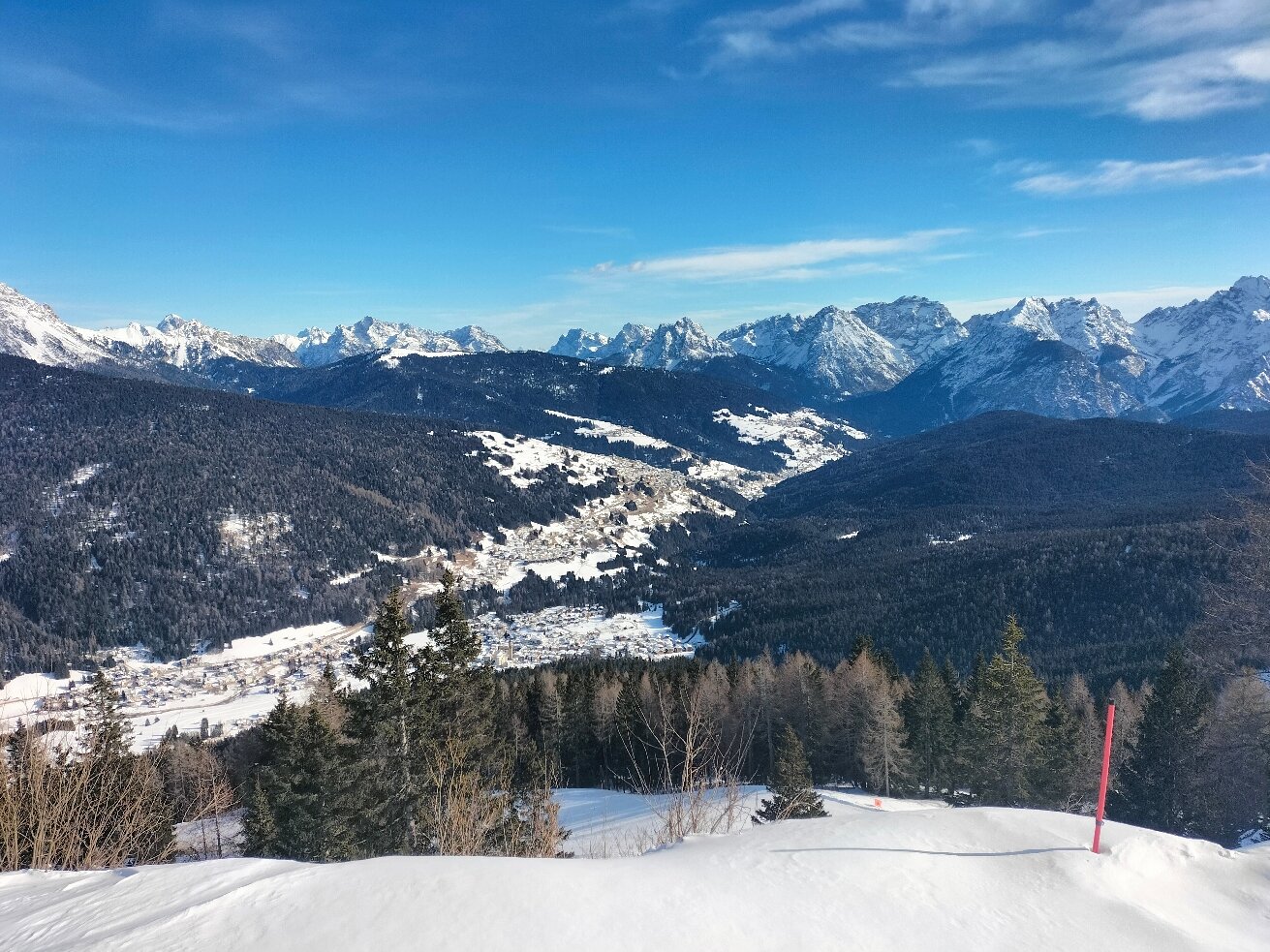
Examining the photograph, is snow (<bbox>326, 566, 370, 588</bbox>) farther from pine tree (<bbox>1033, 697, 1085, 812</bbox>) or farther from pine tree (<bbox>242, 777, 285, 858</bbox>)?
pine tree (<bbox>1033, 697, 1085, 812</bbox>)

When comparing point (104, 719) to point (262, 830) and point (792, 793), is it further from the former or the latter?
point (792, 793)

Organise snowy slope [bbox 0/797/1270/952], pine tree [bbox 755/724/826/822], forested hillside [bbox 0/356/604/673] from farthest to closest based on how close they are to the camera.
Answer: forested hillside [bbox 0/356/604/673] → pine tree [bbox 755/724/826/822] → snowy slope [bbox 0/797/1270/952]

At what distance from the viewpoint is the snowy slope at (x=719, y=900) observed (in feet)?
21.1

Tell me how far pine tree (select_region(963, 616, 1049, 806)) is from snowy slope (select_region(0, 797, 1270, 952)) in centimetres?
2285

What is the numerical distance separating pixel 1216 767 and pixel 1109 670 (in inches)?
2926

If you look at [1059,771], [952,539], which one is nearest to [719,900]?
[1059,771]

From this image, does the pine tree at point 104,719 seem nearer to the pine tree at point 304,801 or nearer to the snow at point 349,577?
the pine tree at point 304,801

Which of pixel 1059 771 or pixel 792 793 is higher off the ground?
pixel 792 793

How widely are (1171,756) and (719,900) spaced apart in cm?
3184

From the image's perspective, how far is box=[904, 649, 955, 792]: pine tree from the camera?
38.2 meters

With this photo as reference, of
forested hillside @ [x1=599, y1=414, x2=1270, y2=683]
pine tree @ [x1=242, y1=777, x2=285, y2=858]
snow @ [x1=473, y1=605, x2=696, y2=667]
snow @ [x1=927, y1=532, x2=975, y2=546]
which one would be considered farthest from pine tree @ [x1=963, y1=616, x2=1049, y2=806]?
snow @ [x1=927, y1=532, x2=975, y2=546]

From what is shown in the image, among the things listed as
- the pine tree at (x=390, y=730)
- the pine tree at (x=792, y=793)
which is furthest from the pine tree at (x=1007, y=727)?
the pine tree at (x=390, y=730)

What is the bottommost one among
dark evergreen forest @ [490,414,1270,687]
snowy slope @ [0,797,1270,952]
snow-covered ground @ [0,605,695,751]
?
snow-covered ground @ [0,605,695,751]

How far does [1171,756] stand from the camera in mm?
28250
